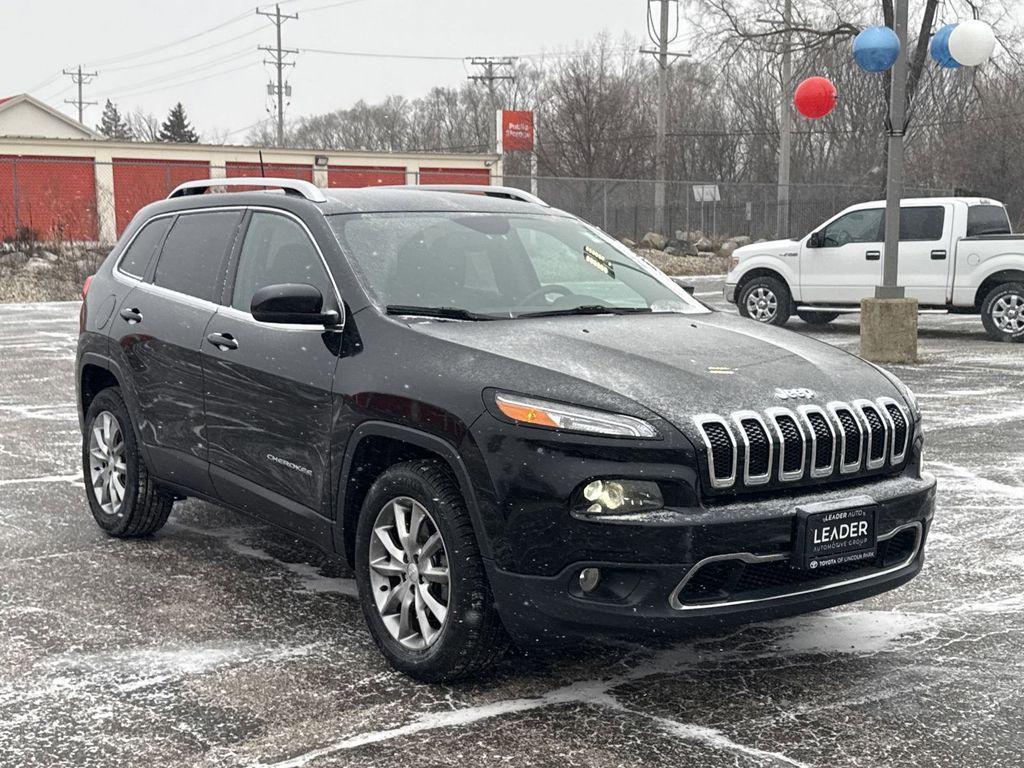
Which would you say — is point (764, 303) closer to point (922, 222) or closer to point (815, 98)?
point (922, 222)

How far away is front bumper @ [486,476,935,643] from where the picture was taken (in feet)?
12.2

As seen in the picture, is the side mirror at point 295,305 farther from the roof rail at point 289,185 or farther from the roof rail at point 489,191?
the roof rail at point 489,191

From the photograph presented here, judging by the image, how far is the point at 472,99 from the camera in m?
97.3

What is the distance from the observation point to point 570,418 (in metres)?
3.80

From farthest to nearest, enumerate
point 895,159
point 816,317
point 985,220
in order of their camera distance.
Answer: point 816,317 < point 985,220 < point 895,159

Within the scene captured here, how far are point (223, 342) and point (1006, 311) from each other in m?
13.1

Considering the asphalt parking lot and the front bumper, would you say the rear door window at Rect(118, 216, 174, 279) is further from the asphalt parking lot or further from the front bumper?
the front bumper

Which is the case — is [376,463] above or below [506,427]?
below

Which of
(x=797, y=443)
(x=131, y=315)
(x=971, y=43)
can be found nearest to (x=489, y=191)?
(x=131, y=315)

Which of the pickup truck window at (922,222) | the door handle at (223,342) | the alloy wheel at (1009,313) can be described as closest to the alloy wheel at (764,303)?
the pickup truck window at (922,222)

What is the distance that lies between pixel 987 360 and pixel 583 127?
136ft

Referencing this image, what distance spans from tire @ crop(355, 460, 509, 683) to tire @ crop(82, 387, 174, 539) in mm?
2046

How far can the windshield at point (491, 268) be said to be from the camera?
4.79 metres

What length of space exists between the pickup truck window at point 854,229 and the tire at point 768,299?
0.93 m
